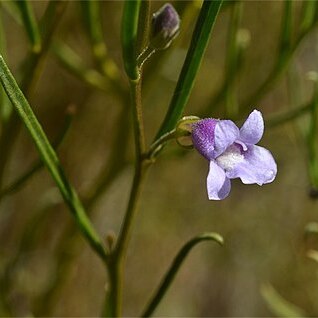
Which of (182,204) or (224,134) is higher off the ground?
(224,134)

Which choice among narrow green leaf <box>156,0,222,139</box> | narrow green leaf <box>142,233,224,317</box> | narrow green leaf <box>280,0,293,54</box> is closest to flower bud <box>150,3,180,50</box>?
narrow green leaf <box>156,0,222,139</box>

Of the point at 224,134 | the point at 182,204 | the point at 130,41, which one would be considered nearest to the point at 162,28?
the point at 130,41

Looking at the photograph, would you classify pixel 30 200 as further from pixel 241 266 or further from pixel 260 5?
pixel 260 5

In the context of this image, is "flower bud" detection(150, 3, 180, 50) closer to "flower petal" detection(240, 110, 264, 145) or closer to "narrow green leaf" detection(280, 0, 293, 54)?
"flower petal" detection(240, 110, 264, 145)

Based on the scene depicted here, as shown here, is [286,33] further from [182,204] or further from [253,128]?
[182,204]

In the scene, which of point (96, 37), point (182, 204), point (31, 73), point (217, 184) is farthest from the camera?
point (182, 204)
